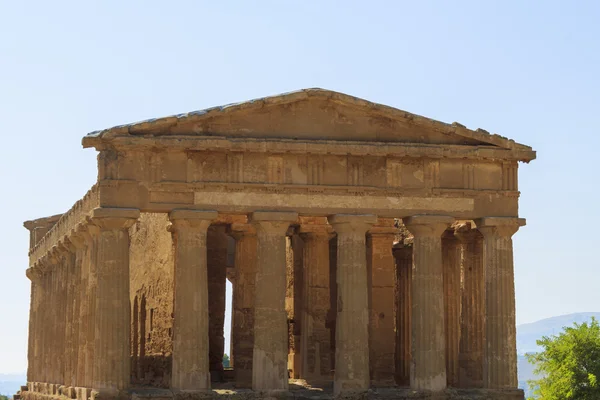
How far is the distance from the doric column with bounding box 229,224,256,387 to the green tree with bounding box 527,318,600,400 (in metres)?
13.8

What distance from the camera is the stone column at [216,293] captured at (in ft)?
148

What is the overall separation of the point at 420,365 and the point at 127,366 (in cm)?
820

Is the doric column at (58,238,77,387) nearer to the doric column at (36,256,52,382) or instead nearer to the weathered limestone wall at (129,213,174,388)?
the weathered limestone wall at (129,213,174,388)

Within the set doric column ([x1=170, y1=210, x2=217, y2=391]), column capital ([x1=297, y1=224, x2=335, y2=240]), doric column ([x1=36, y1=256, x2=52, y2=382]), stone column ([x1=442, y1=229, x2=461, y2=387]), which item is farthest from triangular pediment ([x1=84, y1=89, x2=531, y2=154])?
doric column ([x1=36, y1=256, x2=52, y2=382])

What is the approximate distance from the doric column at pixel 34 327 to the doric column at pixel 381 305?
58.6 ft

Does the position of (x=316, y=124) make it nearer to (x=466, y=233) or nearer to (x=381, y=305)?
(x=466, y=233)

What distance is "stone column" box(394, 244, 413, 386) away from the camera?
4678 cm

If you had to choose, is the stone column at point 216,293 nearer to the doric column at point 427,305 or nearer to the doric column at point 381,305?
the doric column at point 381,305

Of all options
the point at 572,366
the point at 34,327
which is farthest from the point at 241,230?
the point at 34,327

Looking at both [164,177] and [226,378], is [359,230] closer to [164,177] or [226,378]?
[164,177]

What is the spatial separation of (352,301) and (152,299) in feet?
35.8

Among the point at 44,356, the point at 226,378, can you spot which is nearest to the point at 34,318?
the point at 44,356

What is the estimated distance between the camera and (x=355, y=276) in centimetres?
3859

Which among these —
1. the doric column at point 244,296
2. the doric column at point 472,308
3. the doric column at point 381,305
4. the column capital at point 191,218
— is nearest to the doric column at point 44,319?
the doric column at point 244,296
